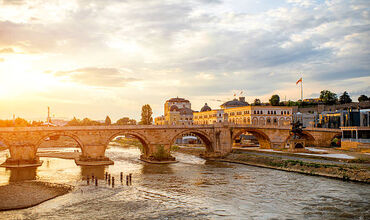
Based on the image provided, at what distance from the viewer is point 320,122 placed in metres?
108

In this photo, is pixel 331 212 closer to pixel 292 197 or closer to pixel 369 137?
pixel 292 197

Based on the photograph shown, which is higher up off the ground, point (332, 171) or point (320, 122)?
point (320, 122)

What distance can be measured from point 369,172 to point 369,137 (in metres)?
33.4

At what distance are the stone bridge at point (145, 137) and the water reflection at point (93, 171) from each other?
344cm

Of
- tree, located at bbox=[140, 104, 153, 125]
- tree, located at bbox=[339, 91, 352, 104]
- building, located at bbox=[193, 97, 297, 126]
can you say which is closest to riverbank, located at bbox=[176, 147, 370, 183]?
building, located at bbox=[193, 97, 297, 126]

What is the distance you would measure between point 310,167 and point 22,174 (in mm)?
42716

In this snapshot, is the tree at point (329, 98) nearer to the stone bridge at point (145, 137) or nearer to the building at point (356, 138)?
the stone bridge at point (145, 137)

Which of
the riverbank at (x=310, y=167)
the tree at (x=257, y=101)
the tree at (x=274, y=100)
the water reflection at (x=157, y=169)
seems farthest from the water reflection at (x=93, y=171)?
the tree at (x=257, y=101)

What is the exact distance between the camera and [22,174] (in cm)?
4925

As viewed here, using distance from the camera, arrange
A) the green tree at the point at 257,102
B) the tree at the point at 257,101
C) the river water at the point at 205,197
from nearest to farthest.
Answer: the river water at the point at 205,197 → the tree at the point at 257,101 → the green tree at the point at 257,102

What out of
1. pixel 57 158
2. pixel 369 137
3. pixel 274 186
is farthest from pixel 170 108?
pixel 274 186

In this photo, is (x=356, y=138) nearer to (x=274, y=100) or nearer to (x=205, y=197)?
(x=205, y=197)

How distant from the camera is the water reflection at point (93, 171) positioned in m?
48.2

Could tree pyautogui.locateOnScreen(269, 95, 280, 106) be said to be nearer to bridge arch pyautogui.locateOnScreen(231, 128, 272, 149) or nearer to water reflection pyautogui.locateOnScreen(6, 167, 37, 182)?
bridge arch pyautogui.locateOnScreen(231, 128, 272, 149)
